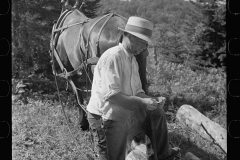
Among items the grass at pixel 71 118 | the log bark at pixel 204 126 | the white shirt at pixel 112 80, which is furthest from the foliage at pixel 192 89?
the white shirt at pixel 112 80

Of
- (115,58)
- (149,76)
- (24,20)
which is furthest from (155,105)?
(149,76)

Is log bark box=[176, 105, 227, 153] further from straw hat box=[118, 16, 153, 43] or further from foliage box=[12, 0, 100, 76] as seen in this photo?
foliage box=[12, 0, 100, 76]

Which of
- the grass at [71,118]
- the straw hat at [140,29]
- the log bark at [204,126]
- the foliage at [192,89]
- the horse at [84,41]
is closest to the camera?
the straw hat at [140,29]

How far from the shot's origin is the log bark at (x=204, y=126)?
13.5 ft

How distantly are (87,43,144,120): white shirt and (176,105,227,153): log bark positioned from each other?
2208mm

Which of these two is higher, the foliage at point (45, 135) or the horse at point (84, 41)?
the horse at point (84, 41)

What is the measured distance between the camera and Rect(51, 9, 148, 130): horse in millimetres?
3564

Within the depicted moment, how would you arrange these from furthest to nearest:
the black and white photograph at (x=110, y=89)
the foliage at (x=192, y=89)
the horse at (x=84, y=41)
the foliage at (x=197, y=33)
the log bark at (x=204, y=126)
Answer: the foliage at (x=197, y=33)
the foliage at (x=192, y=89)
the log bark at (x=204, y=126)
the horse at (x=84, y=41)
the black and white photograph at (x=110, y=89)

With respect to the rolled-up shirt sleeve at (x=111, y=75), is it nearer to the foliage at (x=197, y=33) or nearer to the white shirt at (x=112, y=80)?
the white shirt at (x=112, y=80)

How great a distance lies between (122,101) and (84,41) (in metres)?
1.95

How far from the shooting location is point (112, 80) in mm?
2277

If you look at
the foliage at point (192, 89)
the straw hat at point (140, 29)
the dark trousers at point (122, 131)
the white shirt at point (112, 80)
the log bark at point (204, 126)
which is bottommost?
the foliage at point (192, 89)

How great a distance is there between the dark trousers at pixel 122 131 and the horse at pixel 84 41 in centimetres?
101
